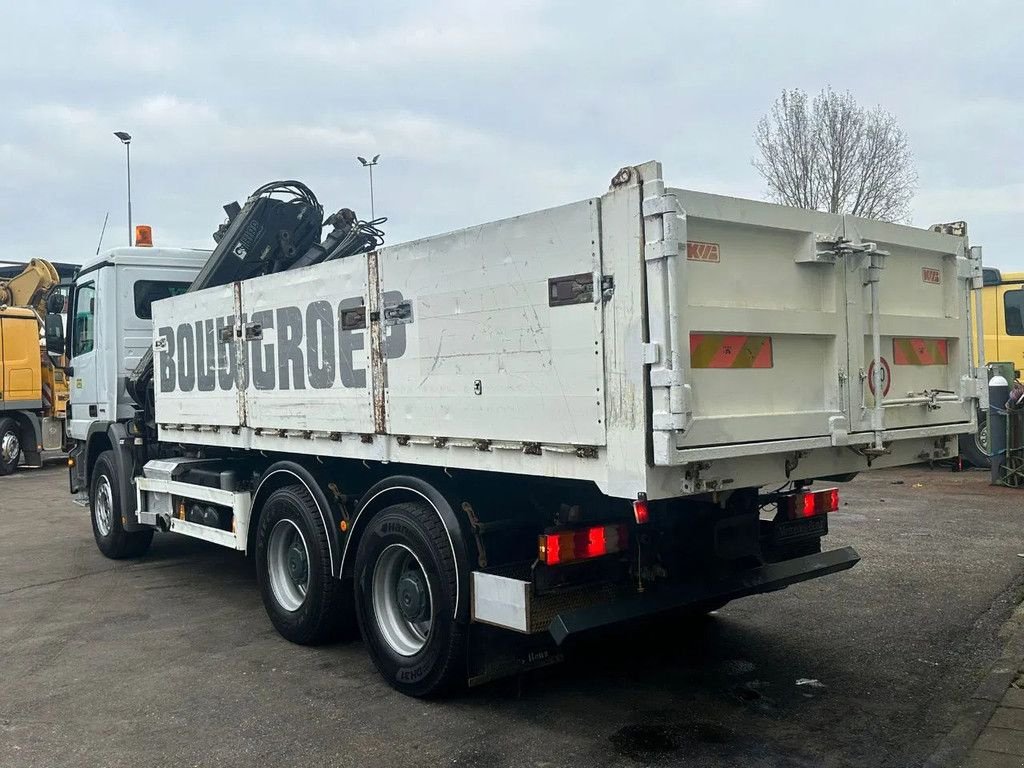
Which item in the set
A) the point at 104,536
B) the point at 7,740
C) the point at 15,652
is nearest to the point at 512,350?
the point at 7,740

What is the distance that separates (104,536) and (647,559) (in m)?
6.74

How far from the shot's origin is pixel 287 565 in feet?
21.3

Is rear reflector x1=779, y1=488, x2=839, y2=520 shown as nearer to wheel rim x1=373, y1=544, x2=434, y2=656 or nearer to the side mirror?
wheel rim x1=373, y1=544, x2=434, y2=656

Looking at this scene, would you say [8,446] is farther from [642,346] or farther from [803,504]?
[642,346]

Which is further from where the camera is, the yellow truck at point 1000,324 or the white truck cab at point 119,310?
the yellow truck at point 1000,324

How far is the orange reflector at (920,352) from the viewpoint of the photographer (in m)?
5.20

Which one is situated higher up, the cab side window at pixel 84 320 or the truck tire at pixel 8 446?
the cab side window at pixel 84 320

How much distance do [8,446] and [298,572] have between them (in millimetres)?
15117

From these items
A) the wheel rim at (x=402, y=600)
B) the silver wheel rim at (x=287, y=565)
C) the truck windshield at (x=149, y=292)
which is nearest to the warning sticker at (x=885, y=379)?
the wheel rim at (x=402, y=600)

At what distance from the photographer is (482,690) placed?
5.25m

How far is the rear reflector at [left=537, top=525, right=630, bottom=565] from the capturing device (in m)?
4.38

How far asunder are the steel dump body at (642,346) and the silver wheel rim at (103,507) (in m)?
3.98

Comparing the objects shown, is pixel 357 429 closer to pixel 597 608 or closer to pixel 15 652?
pixel 597 608

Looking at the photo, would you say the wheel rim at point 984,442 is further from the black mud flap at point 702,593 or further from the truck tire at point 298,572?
the truck tire at point 298,572
